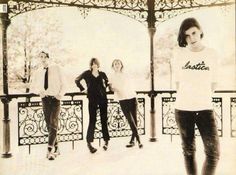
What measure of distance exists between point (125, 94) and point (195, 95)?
1502 mm

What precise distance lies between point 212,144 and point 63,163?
5.91ft

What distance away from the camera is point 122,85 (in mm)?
4711

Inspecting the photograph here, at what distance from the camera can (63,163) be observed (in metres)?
4.26

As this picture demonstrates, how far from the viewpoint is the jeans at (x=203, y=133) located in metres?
A: 3.33

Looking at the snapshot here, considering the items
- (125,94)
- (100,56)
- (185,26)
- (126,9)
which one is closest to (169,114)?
(125,94)

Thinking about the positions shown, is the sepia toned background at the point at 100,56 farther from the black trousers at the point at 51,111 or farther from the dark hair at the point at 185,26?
the dark hair at the point at 185,26

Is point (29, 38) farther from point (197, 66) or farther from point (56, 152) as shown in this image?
point (197, 66)

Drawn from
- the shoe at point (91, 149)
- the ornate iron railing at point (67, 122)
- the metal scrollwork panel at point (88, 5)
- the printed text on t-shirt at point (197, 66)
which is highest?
the metal scrollwork panel at point (88, 5)

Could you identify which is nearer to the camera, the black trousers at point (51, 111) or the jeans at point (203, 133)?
the jeans at point (203, 133)

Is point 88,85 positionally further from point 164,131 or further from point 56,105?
point 164,131

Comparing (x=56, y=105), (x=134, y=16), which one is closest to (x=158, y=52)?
(x=134, y=16)

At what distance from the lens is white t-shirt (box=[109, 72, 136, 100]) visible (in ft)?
15.4

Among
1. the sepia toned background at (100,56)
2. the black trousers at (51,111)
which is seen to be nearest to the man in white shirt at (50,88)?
the black trousers at (51,111)

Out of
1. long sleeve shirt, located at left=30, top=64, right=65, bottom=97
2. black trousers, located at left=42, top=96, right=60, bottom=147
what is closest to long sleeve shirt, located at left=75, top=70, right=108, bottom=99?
long sleeve shirt, located at left=30, top=64, right=65, bottom=97
